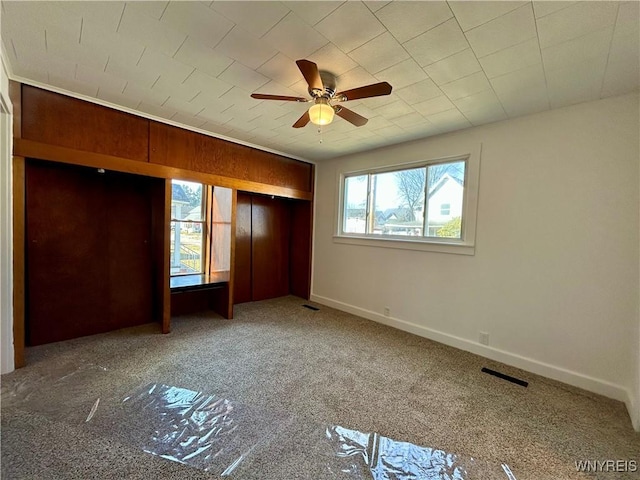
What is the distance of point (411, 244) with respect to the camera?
3.54 m

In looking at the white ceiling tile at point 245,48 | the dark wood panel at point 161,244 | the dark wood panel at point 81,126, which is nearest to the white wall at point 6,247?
the dark wood panel at point 81,126

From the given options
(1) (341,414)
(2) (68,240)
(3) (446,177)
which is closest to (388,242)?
(3) (446,177)

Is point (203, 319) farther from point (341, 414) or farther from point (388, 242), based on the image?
point (388, 242)

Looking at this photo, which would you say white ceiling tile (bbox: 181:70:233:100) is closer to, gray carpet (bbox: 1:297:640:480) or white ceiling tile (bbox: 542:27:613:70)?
→ white ceiling tile (bbox: 542:27:613:70)

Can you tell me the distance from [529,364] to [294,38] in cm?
344

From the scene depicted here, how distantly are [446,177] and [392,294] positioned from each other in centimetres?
168

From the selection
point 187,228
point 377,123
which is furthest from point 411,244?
point 187,228

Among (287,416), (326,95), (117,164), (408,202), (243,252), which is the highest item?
(326,95)

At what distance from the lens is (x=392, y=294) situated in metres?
3.77

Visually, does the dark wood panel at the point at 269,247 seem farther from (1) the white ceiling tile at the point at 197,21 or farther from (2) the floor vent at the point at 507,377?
(2) the floor vent at the point at 507,377

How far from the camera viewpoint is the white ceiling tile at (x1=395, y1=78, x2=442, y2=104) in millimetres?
2195

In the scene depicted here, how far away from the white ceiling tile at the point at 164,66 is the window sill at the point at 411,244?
9.55 feet

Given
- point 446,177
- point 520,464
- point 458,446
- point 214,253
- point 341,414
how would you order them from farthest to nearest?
point 214,253 < point 446,177 < point 341,414 < point 458,446 < point 520,464

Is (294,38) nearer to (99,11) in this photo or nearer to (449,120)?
(99,11)
